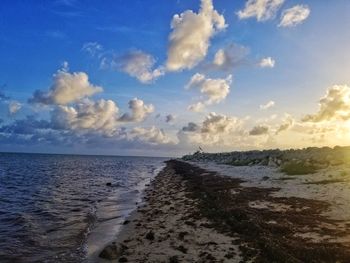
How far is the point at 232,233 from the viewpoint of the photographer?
52.6 ft

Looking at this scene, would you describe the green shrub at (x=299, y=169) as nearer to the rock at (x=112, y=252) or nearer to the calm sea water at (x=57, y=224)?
the calm sea water at (x=57, y=224)

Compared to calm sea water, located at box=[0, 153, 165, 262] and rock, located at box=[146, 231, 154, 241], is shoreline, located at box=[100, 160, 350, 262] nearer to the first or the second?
rock, located at box=[146, 231, 154, 241]

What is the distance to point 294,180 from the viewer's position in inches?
1436

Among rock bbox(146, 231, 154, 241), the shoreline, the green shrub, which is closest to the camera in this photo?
the shoreline

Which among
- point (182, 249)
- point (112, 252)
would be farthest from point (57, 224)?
point (182, 249)

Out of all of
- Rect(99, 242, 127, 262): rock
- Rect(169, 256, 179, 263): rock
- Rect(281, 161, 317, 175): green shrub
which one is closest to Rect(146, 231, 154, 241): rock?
Rect(99, 242, 127, 262): rock

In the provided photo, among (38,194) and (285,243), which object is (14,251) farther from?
(38,194)

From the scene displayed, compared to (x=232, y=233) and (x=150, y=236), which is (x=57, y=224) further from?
(x=232, y=233)

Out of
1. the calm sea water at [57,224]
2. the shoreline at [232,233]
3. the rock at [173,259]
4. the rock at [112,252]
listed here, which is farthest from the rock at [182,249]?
the calm sea water at [57,224]

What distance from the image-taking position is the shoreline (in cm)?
1295

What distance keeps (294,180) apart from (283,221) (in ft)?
63.3

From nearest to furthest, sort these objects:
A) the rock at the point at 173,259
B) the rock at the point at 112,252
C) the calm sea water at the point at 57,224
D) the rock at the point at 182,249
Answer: the rock at the point at 173,259
the rock at the point at 182,249
the rock at the point at 112,252
the calm sea water at the point at 57,224

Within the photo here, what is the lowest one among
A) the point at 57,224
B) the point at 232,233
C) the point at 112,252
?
the point at 57,224

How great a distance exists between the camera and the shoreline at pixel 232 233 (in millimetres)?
12945
